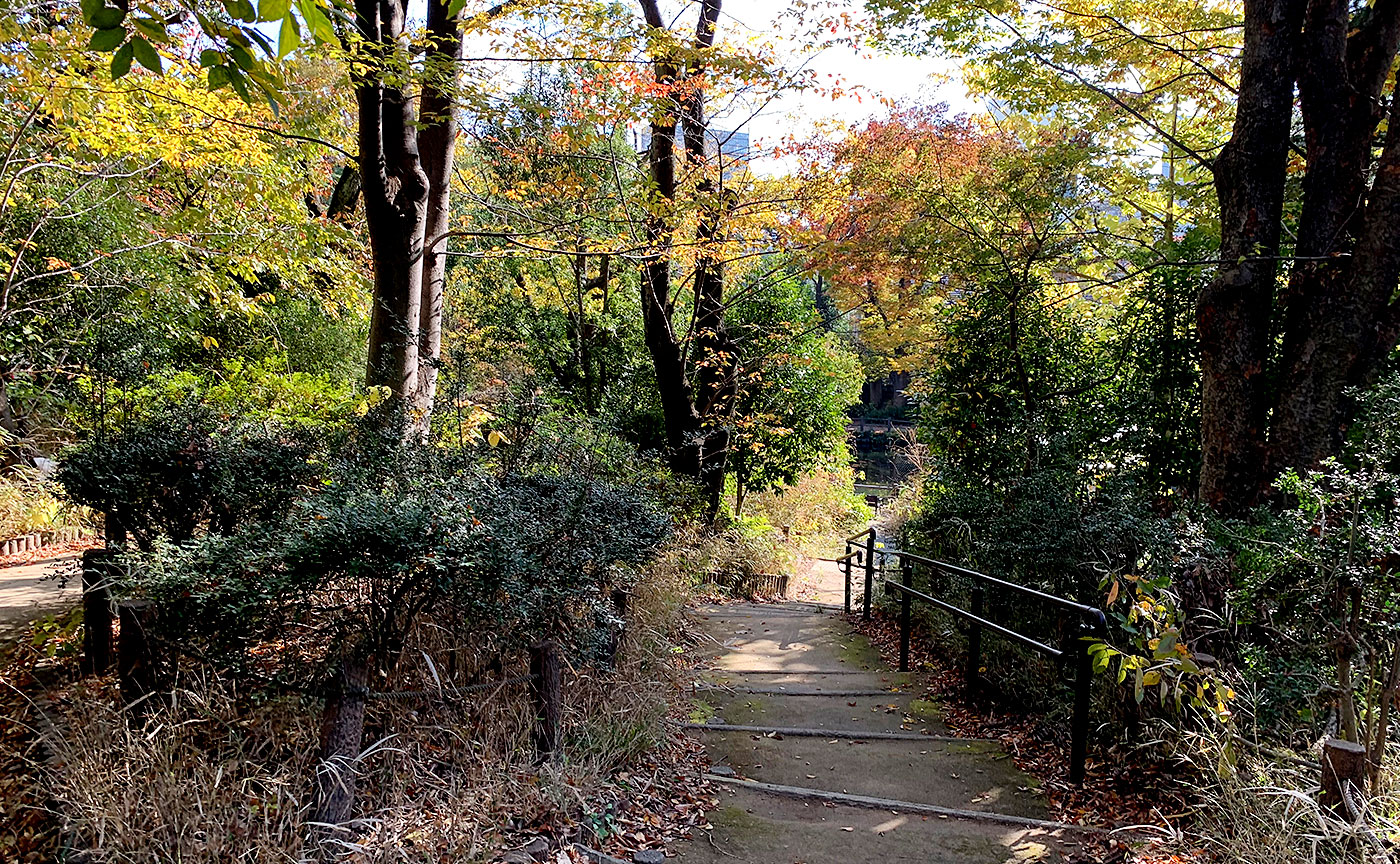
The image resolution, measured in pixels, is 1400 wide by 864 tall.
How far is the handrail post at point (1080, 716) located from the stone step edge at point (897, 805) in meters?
0.42

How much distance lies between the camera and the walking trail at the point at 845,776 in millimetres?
3131

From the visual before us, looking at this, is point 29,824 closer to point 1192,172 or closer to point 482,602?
point 482,602

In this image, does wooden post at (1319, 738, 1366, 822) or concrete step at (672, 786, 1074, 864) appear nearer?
wooden post at (1319, 738, 1366, 822)

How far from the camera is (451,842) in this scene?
2.63 meters

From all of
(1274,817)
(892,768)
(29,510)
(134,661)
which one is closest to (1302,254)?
(1274,817)

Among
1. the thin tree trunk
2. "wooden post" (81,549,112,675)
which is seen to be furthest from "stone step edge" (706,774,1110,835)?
"wooden post" (81,549,112,675)

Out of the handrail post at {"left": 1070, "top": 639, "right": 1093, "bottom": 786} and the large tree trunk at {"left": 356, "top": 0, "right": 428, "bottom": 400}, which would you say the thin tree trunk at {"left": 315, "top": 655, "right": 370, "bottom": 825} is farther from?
the handrail post at {"left": 1070, "top": 639, "right": 1093, "bottom": 786}

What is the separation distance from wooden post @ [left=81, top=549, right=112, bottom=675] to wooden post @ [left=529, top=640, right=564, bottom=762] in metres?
2.01

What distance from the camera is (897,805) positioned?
3.52 meters

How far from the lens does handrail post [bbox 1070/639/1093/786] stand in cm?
369

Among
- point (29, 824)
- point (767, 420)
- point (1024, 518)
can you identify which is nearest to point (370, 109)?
point (29, 824)

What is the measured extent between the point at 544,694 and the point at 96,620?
2181mm

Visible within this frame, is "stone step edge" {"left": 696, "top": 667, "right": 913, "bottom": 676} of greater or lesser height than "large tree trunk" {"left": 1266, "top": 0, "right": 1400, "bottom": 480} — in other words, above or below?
below

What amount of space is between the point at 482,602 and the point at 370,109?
3809 mm
